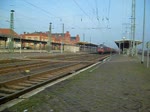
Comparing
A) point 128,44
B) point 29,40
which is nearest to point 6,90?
point 29,40

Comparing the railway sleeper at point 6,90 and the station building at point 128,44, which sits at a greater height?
the station building at point 128,44

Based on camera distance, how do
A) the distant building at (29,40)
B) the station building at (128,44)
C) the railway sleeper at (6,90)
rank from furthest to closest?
the distant building at (29,40)
the station building at (128,44)
the railway sleeper at (6,90)

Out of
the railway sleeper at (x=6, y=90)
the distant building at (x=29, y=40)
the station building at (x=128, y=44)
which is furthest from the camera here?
the distant building at (x=29, y=40)

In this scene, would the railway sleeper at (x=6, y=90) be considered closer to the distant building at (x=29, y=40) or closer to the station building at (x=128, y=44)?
the distant building at (x=29, y=40)

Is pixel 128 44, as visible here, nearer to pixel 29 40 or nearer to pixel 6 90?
pixel 29 40

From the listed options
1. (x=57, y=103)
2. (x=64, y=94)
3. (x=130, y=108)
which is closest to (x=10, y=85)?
(x=64, y=94)

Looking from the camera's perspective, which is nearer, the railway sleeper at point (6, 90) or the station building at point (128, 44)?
the railway sleeper at point (6, 90)

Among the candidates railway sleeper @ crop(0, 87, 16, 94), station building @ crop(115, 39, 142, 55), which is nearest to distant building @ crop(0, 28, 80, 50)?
station building @ crop(115, 39, 142, 55)

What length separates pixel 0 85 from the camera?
11891 mm

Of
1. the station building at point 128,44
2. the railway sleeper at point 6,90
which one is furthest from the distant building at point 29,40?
the railway sleeper at point 6,90

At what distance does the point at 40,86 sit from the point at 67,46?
101 metres

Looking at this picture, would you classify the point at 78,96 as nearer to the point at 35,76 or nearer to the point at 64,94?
the point at 64,94

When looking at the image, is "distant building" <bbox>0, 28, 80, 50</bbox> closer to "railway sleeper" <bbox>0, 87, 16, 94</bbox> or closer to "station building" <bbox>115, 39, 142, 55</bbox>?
"station building" <bbox>115, 39, 142, 55</bbox>

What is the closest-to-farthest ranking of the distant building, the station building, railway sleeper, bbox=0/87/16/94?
1. railway sleeper, bbox=0/87/16/94
2. the station building
3. the distant building
